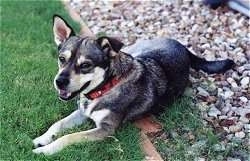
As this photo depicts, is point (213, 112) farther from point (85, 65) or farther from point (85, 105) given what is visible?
point (85, 65)

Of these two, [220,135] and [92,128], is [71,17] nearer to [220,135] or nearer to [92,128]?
[92,128]

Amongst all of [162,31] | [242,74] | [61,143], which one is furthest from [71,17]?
[61,143]

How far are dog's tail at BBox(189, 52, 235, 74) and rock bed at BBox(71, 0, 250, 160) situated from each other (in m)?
0.07

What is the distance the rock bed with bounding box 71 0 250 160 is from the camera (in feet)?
16.8

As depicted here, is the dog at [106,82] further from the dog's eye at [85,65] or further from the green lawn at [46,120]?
the green lawn at [46,120]

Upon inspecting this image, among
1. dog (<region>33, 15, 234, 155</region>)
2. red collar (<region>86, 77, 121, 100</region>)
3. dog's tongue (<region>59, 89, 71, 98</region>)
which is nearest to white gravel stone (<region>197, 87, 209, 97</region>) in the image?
dog (<region>33, 15, 234, 155</region>)

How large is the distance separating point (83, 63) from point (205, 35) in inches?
101

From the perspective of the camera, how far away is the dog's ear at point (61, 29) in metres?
4.78

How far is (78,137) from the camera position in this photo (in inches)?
179

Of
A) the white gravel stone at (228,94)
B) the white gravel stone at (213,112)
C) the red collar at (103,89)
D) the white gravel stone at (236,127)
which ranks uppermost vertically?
the red collar at (103,89)

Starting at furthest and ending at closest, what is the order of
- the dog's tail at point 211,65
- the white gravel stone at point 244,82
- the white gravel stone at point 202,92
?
1. the dog's tail at point 211,65
2. the white gravel stone at point 244,82
3. the white gravel stone at point 202,92

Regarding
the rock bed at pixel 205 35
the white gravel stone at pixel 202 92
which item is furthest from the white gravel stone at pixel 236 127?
the white gravel stone at pixel 202 92

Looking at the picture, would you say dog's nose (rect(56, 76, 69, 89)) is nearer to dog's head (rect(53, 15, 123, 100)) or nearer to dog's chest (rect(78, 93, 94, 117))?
dog's head (rect(53, 15, 123, 100))

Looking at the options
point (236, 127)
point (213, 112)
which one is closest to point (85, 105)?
point (213, 112)
